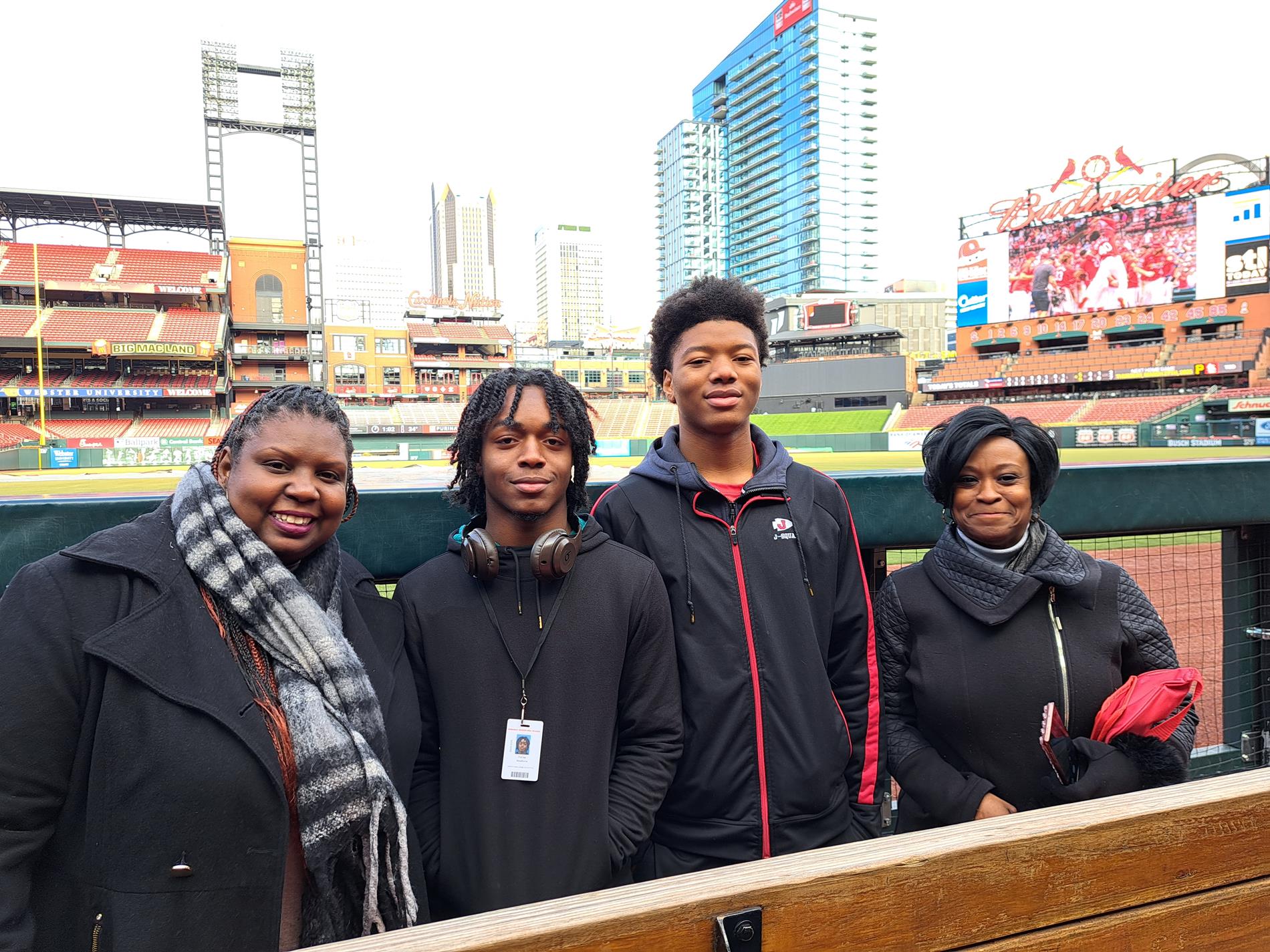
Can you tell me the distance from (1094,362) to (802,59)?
86.6 metres

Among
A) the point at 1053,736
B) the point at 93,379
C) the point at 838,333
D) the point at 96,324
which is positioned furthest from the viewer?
the point at 838,333

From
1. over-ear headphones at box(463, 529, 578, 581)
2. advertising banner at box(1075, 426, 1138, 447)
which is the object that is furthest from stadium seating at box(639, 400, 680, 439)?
over-ear headphones at box(463, 529, 578, 581)

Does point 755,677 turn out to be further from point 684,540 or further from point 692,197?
point 692,197

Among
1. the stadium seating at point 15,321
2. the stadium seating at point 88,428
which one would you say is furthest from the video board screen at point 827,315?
the stadium seating at point 15,321

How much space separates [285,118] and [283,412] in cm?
6149

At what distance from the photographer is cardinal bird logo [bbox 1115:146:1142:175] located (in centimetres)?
4353

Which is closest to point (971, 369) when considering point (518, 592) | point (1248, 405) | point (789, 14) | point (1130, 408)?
point (1130, 408)

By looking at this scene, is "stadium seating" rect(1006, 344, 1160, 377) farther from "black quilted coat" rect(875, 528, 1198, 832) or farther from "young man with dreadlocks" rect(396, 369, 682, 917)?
"young man with dreadlocks" rect(396, 369, 682, 917)

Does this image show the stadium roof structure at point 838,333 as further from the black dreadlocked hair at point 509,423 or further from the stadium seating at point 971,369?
the black dreadlocked hair at point 509,423

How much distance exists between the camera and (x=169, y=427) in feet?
128

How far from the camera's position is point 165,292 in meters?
43.8

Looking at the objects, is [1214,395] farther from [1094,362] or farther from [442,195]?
[442,195]

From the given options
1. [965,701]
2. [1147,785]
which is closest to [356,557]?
[965,701]

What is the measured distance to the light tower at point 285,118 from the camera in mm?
51281
